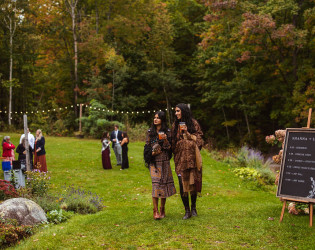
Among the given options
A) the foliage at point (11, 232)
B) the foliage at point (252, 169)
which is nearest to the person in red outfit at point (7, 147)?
the foliage at point (11, 232)

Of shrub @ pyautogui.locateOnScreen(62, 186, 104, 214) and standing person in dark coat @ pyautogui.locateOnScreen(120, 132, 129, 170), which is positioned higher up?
standing person in dark coat @ pyautogui.locateOnScreen(120, 132, 129, 170)

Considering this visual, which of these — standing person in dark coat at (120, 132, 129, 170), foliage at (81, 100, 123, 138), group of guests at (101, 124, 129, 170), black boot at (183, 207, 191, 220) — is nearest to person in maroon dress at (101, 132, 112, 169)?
group of guests at (101, 124, 129, 170)

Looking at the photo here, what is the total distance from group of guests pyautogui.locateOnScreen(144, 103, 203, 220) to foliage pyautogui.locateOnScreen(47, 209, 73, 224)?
199 cm

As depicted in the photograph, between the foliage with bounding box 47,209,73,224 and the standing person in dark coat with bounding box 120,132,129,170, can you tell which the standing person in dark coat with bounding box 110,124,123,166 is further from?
the foliage with bounding box 47,209,73,224

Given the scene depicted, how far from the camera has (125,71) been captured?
2820 cm

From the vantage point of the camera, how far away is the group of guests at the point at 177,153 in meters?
6.06

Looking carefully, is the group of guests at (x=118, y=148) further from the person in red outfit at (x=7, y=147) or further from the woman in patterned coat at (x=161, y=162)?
the woman in patterned coat at (x=161, y=162)

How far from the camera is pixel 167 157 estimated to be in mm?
6309

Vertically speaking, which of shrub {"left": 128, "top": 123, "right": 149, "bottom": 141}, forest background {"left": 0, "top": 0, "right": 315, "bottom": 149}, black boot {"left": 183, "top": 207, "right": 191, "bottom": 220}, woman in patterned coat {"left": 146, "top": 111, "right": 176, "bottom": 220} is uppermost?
forest background {"left": 0, "top": 0, "right": 315, "bottom": 149}

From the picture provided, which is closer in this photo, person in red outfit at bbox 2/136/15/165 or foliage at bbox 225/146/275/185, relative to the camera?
person in red outfit at bbox 2/136/15/165

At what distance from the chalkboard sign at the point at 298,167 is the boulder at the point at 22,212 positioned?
4.48 m

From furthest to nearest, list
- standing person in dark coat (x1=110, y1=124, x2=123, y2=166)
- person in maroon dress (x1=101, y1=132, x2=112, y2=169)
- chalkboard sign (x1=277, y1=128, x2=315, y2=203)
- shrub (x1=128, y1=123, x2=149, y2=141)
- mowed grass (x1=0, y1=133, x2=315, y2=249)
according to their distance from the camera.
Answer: shrub (x1=128, y1=123, x2=149, y2=141) < standing person in dark coat (x1=110, y1=124, x2=123, y2=166) < person in maroon dress (x1=101, y1=132, x2=112, y2=169) < chalkboard sign (x1=277, y1=128, x2=315, y2=203) < mowed grass (x1=0, y1=133, x2=315, y2=249)

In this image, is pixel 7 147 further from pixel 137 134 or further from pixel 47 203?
pixel 137 134

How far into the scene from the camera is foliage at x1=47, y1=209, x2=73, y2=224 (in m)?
6.85
